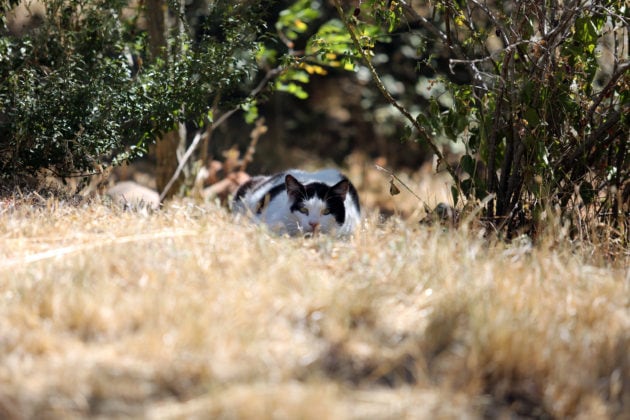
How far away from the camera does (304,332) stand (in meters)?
3.08

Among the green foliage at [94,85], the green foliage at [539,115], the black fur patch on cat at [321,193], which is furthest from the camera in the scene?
the green foliage at [94,85]

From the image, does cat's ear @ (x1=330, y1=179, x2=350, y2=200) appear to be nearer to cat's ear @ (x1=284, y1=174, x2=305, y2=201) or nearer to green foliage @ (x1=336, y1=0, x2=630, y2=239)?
cat's ear @ (x1=284, y1=174, x2=305, y2=201)

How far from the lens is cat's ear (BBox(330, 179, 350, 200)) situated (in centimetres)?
517

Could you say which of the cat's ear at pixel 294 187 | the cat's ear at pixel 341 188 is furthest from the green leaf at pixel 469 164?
the cat's ear at pixel 294 187

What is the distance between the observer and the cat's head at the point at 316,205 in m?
5.04

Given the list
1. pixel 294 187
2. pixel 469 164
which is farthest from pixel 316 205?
pixel 469 164

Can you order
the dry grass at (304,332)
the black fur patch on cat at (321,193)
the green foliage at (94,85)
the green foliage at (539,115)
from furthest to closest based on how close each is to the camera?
the green foliage at (94,85)
the black fur patch on cat at (321,193)
the green foliage at (539,115)
the dry grass at (304,332)

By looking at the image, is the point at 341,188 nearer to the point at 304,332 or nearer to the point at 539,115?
the point at 539,115

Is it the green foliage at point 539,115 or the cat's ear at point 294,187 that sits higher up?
the green foliage at point 539,115

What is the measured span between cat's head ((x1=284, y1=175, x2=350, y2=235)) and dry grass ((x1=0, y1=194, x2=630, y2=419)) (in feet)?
3.46

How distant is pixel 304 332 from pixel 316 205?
204 cm

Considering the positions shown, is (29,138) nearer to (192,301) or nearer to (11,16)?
(11,16)

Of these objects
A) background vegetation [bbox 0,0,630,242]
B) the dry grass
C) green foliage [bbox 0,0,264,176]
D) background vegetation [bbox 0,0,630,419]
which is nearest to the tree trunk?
background vegetation [bbox 0,0,630,419]

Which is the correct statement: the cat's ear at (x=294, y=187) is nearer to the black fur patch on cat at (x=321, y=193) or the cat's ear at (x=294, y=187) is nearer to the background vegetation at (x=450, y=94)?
the black fur patch on cat at (x=321, y=193)
